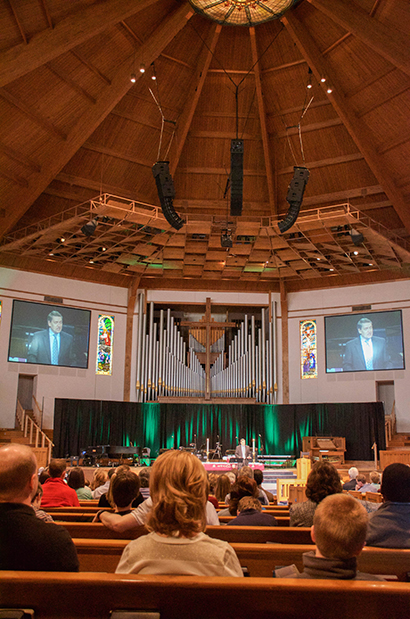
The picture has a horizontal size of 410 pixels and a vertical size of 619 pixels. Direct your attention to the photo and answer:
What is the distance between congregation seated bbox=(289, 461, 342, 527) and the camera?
3.83 metres

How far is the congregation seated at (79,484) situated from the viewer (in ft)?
20.2

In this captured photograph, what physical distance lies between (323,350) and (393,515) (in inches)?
646

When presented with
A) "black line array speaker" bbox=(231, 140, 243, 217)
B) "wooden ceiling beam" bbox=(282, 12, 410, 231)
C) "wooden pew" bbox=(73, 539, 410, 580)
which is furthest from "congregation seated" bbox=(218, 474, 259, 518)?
"wooden ceiling beam" bbox=(282, 12, 410, 231)

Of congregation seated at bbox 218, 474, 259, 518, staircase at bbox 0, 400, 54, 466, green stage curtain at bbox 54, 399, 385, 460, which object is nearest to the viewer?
congregation seated at bbox 218, 474, 259, 518

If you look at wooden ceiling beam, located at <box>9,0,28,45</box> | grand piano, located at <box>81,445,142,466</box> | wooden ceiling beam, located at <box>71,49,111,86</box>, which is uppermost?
wooden ceiling beam, located at <box>71,49,111,86</box>

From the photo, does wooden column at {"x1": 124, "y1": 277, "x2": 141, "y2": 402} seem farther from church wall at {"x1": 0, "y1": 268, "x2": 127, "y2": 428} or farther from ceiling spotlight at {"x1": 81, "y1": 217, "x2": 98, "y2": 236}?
ceiling spotlight at {"x1": 81, "y1": 217, "x2": 98, "y2": 236}

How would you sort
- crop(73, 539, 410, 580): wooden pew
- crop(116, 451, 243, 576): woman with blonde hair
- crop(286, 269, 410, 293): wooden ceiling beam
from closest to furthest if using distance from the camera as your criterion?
crop(116, 451, 243, 576): woman with blonde hair → crop(73, 539, 410, 580): wooden pew → crop(286, 269, 410, 293): wooden ceiling beam

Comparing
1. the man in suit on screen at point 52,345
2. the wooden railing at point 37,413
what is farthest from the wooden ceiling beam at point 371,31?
the wooden railing at point 37,413

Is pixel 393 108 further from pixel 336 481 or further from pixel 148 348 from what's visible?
pixel 336 481

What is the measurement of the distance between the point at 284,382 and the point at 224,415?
2.45m

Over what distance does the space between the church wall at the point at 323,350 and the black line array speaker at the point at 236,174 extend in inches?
312

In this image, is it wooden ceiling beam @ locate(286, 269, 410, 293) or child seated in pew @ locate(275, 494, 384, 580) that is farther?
wooden ceiling beam @ locate(286, 269, 410, 293)

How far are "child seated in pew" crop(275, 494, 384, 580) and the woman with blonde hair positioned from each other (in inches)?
12.2

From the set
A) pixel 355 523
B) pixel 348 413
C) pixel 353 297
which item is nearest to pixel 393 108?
pixel 353 297
